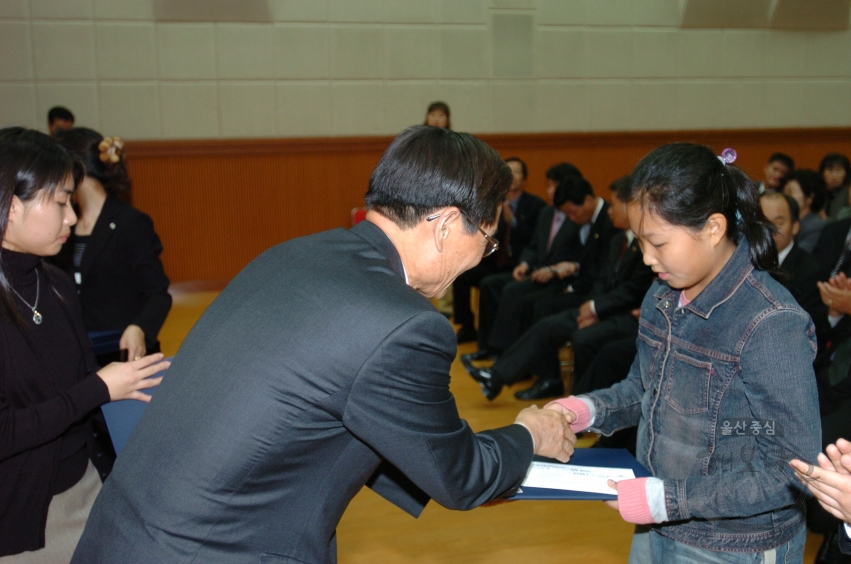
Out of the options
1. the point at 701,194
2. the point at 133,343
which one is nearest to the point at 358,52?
the point at 133,343

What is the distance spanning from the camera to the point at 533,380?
4848 mm

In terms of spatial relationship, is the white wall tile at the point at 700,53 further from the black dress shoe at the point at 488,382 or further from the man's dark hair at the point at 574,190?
the black dress shoe at the point at 488,382

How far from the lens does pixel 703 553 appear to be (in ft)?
5.02

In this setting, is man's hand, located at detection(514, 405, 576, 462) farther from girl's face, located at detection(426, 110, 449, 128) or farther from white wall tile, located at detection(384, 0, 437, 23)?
white wall tile, located at detection(384, 0, 437, 23)

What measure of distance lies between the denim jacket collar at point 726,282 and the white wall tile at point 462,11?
658 centimetres

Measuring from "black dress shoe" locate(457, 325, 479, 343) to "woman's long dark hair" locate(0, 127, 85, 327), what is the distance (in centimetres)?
417

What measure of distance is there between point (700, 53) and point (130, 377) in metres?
7.95

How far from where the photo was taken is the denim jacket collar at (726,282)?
58.2 inches

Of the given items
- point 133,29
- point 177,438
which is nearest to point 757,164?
point 133,29

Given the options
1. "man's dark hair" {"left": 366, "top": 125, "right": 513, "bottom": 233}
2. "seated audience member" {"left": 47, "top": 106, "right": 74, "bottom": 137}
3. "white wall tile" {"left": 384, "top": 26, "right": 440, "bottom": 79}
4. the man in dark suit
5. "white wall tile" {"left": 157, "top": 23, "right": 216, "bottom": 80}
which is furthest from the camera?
"white wall tile" {"left": 384, "top": 26, "right": 440, "bottom": 79}

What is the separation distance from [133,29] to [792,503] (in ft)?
22.8

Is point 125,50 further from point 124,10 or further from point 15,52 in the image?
point 15,52

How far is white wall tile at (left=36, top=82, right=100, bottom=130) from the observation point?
264 inches

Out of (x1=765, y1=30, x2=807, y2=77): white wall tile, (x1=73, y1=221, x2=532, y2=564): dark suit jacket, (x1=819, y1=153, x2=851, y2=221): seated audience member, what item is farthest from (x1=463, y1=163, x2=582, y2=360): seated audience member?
(x1=765, y1=30, x2=807, y2=77): white wall tile
